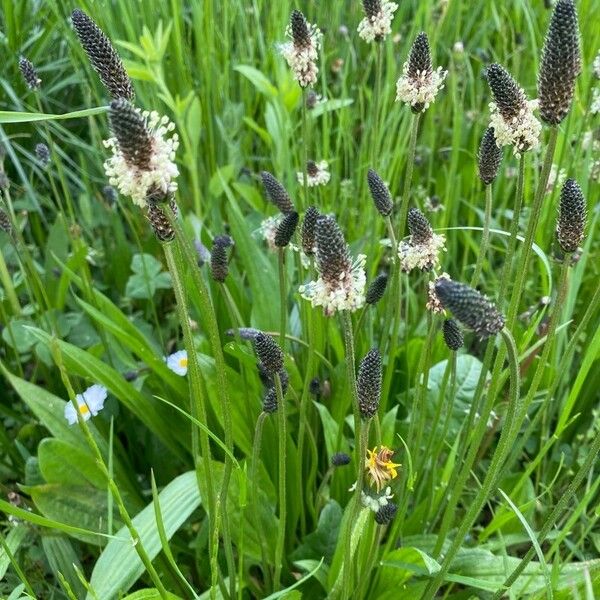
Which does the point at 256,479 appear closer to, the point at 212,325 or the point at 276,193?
the point at 212,325

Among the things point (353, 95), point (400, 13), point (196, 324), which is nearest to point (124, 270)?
point (196, 324)

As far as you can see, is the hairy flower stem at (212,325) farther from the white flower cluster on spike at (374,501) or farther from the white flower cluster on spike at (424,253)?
the white flower cluster on spike at (424,253)

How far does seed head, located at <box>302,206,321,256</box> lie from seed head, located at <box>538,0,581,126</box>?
0.42m

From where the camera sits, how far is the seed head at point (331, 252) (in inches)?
29.6

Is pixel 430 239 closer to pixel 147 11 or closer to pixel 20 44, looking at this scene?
pixel 147 11

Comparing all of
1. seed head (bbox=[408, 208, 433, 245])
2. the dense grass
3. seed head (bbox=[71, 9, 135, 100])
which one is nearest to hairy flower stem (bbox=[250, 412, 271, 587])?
the dense grass

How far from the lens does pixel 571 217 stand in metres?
0.88

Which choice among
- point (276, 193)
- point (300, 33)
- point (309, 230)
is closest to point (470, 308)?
point (309, 230)

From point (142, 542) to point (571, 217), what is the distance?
804 mm

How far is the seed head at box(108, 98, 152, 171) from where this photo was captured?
65cm

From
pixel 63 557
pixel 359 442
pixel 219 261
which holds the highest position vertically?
pixel 219 261

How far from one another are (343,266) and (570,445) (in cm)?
113

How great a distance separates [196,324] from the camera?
1670mm

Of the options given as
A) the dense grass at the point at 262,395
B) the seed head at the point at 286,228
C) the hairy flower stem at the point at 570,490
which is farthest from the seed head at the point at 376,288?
the hairy flower stem at the point at 570,490
